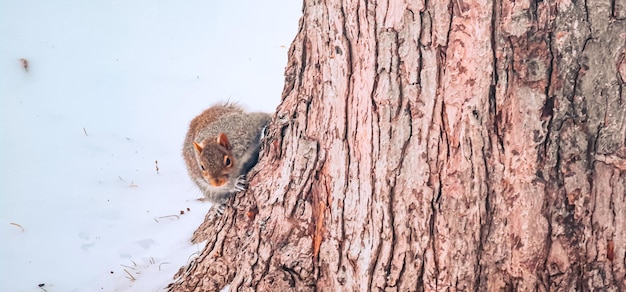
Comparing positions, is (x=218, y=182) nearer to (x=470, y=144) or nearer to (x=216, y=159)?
(x=216, y=159)

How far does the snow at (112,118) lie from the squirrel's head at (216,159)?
573mm

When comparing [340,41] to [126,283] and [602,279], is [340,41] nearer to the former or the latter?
[602,279]

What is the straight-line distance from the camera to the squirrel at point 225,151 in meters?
2.95

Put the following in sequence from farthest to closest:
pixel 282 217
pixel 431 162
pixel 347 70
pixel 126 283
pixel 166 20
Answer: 1. pixel 166 20
2. pixel 126 283
3. pixel 282 217
4. pixel 347 70
5. pixel 431 162

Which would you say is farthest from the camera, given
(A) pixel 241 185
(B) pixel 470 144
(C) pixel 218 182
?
(C) pixel 218 182

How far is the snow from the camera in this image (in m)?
3.73

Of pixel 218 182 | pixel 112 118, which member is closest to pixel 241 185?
pixel 218 182

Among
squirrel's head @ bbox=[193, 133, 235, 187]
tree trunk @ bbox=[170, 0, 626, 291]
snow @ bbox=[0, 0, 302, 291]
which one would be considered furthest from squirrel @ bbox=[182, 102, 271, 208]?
tree trunk @ bbox=[170, 0, 626, 291]

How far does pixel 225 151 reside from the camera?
9.89 ft

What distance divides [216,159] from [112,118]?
109 inches

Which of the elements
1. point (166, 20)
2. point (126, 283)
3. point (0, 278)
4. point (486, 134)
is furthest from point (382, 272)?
point (166, 20)

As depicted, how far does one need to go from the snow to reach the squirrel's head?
0.57 meters

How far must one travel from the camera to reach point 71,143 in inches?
195

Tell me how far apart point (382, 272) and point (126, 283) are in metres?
1.95
